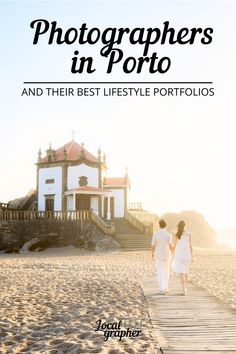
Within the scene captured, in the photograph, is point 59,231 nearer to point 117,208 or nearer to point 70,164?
point 70,164

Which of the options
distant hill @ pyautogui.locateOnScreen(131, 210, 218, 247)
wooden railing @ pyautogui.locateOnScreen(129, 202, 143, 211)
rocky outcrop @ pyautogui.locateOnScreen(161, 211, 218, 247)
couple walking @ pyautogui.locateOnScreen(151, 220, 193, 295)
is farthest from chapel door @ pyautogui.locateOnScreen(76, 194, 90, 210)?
rocky outcrop @ pyautogui.locateOnScreen(161, 211, 218, 247)

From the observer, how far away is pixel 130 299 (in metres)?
11.2

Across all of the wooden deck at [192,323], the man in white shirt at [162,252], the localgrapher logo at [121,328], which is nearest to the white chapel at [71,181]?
the man in white shirt at [162,252]

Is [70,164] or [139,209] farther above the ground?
[70,164]

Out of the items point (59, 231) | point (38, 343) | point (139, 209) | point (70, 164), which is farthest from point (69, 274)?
point (139, 209)

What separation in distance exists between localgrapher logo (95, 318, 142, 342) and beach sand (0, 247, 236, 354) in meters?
0.10

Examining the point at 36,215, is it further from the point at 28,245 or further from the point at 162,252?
the point at 162,252

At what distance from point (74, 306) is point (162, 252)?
2861 mm

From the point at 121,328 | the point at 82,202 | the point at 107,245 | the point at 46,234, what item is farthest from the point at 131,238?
the point at 121,328

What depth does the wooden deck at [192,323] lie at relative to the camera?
22.0ft

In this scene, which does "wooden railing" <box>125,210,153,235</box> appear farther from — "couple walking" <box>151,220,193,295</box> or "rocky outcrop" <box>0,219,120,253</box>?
"couple walking" <box>151,220,193,295</box>

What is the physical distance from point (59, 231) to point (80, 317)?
25847 mm

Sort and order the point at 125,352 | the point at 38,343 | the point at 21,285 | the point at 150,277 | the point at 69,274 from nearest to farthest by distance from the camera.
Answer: the point at 125,352, the point at 38,343, the point at 21,285, the point at 150,277, the point at 69,274

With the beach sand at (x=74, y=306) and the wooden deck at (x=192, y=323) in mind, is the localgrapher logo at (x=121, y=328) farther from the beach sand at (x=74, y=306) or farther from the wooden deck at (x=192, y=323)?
the wooden deck at (x=192, y=323)
